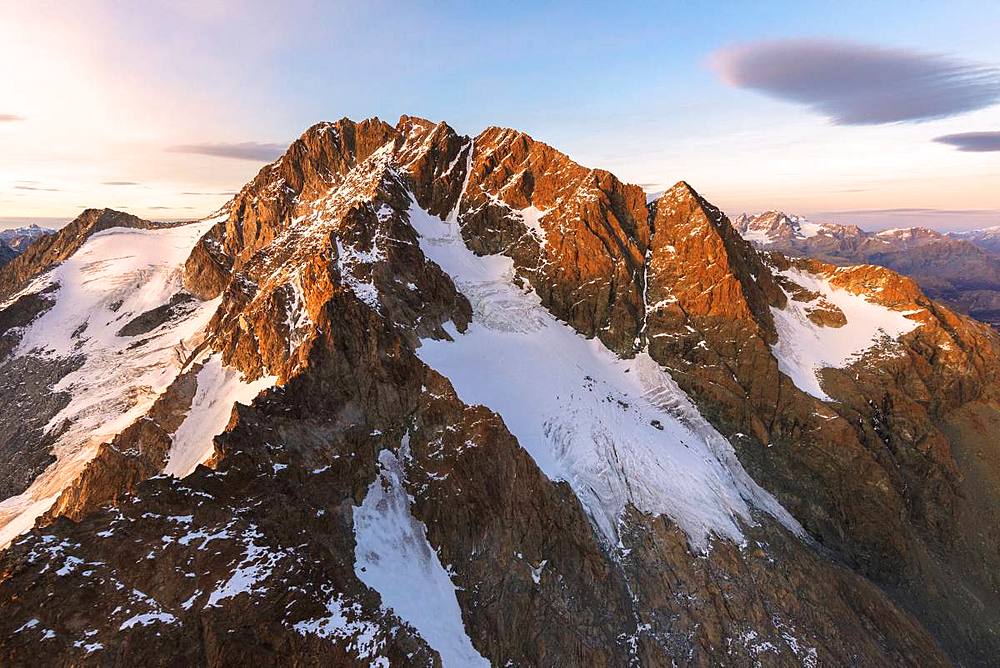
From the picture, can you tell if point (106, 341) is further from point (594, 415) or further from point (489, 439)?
point (594, 415)

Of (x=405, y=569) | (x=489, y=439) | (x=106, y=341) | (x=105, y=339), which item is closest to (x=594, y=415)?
(x=489, y=439)

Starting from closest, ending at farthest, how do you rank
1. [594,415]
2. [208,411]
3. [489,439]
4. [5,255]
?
1. [489,439]
2. [208,411]
3. [594,415]
4. [5,255]

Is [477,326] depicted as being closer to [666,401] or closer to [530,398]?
[530,398]

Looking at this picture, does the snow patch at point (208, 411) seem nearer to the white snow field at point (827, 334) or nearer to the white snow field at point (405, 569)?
the white snow field at point (405, 569)

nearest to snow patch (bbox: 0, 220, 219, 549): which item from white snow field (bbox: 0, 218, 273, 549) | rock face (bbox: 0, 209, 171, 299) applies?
white snow field (bbox: 0, 218, 273, 549)

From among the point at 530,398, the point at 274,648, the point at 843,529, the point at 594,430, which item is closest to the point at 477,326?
the point at 530,398

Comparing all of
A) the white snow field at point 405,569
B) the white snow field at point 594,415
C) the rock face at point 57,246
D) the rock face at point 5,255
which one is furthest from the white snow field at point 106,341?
the rock face at point 5,255
